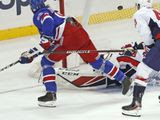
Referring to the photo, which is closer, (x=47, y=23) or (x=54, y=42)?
(x=47, y=23)

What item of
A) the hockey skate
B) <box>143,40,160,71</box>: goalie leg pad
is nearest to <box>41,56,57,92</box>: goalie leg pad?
the hockey skate

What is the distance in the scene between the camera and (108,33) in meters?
5.89

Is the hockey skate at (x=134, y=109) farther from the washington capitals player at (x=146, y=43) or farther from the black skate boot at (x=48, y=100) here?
the black skate boot at (x=48, y=100)

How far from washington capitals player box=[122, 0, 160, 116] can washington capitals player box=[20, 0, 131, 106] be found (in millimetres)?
365

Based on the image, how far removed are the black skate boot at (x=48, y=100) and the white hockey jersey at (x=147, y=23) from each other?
71cm

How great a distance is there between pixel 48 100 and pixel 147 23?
2.68 ft

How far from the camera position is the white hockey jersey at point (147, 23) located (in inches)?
129

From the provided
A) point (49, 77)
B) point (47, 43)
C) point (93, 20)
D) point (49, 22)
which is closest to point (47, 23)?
point (49, 22)

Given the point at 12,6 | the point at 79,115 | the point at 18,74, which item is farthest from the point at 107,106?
the point at 12,6

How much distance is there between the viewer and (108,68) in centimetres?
Result: 376

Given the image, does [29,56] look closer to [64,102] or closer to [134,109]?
[64,102]

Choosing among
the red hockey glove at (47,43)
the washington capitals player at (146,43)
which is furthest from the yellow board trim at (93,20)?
the washington capitals player at (146,43)

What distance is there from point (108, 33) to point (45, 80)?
237 centimetres

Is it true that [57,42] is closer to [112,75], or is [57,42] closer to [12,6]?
[112,75]
